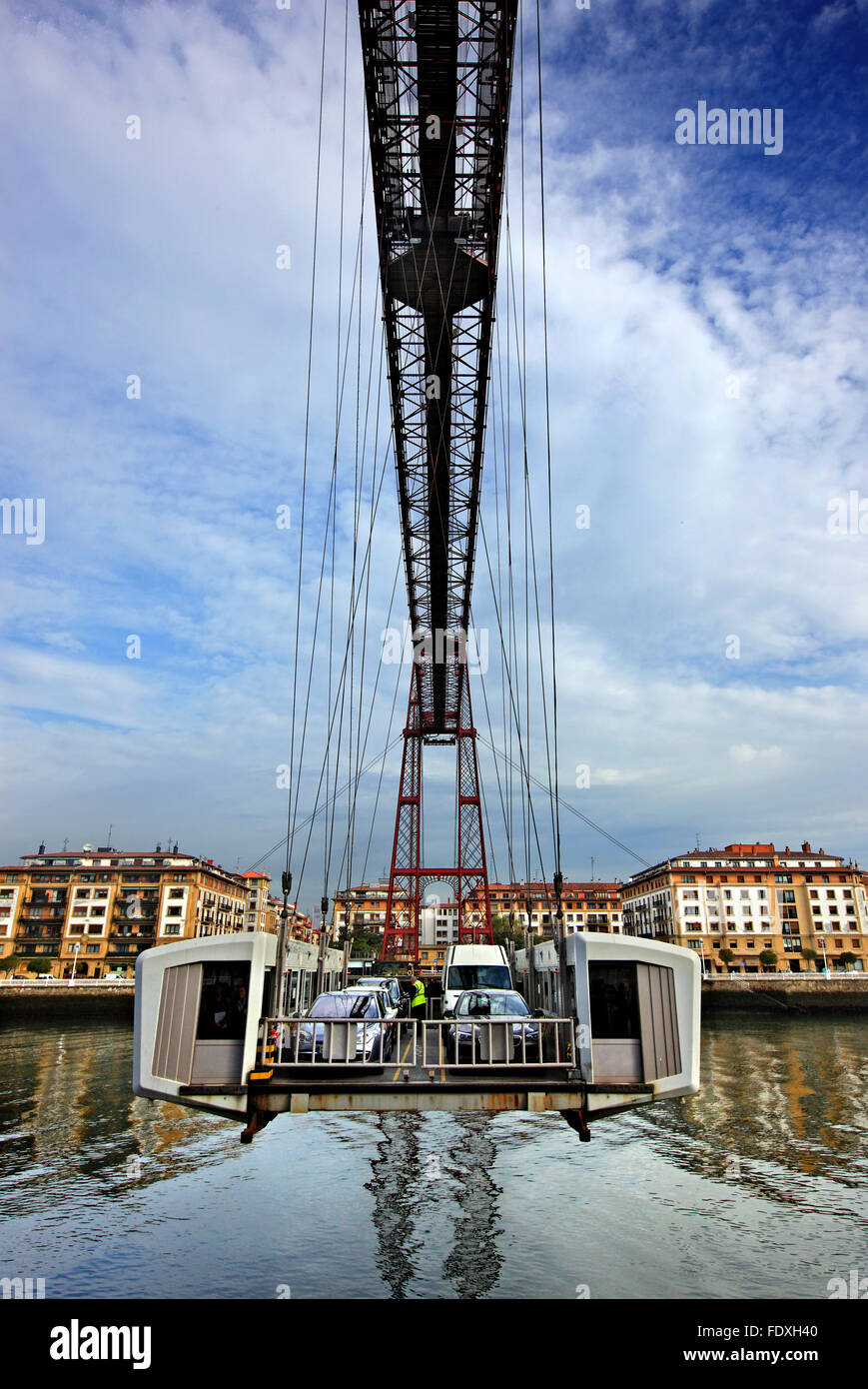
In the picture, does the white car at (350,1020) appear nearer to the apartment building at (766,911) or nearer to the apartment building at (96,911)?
the apartment building at (96,911)

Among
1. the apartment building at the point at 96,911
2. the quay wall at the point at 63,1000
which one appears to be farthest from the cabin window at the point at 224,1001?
the apartment building at the point at 96,911

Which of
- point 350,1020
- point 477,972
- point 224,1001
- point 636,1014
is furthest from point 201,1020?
point 477,972

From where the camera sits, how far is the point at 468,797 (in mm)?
38438

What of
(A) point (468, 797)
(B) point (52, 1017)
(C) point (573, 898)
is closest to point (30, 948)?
(B) point (52, 1017)

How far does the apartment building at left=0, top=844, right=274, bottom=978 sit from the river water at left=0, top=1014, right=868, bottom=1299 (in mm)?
63728

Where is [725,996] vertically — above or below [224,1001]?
below

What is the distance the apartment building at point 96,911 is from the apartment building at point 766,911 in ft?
170

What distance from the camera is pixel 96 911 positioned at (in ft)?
255

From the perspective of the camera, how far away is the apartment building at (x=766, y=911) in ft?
259

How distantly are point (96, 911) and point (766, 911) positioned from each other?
70.7 metres

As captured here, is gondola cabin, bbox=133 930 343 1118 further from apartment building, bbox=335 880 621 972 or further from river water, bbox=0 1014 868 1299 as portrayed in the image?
apartment building, bbox=335 880 621 972

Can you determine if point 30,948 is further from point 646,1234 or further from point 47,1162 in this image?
point 646,1234

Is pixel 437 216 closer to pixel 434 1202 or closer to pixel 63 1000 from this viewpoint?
pixel 434 1202
